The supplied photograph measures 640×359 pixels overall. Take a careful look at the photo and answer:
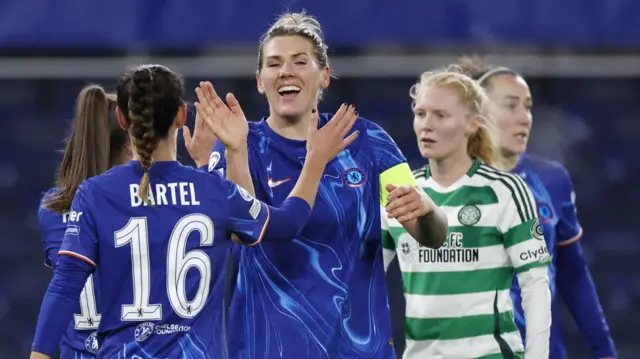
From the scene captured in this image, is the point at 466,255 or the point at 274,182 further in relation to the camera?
the point at 466,255

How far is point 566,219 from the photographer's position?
4820mm

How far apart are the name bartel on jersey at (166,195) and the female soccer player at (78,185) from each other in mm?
717

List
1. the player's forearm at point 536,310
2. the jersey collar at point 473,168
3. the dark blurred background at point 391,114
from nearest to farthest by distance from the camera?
1. the player's forearm at point 536,310
2. the jersey collar at point 473,168
3. the dark blurred background at point 391,114

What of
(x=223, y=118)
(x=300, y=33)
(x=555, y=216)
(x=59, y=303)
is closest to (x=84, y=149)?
(x=223, y=118)

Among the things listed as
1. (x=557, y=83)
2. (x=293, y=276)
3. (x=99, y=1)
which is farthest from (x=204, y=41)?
(x=293, y=276)

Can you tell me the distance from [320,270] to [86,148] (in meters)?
0.93

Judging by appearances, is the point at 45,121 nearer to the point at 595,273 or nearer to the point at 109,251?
the point at 595,273

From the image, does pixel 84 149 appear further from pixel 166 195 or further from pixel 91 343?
pixel 166 195

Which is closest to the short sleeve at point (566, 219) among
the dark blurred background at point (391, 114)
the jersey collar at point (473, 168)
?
the jersey collar at point (473, 168)

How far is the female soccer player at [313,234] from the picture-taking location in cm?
346

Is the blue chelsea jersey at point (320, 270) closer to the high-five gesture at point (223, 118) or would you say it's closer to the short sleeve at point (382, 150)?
the short sleeve at point (382, 150)

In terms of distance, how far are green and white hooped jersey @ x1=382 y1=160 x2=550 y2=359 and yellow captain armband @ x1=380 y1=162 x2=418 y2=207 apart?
0.55 m

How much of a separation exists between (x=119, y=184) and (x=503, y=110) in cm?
214

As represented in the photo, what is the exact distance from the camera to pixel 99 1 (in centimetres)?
683
